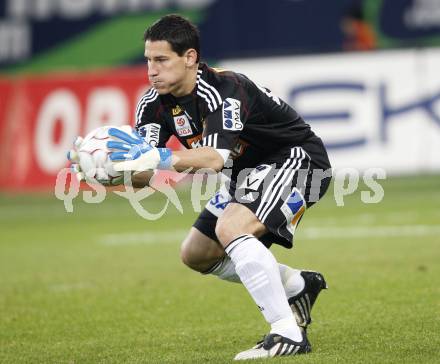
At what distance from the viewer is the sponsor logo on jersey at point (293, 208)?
21.2 feet

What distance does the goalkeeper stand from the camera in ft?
19.9

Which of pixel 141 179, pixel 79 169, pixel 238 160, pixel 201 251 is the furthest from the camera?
pixel 201 251

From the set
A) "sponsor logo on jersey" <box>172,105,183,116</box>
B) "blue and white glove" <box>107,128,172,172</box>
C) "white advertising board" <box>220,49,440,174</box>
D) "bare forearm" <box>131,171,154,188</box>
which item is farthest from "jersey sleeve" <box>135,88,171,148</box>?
"white advertising board" <box>220,49,440,174</box>

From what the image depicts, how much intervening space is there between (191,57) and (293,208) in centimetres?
113

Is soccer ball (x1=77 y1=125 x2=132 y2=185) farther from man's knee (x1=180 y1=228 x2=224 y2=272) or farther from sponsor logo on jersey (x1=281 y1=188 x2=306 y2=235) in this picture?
man's knee (x1=180 y1=228 x2=224 y2=272)

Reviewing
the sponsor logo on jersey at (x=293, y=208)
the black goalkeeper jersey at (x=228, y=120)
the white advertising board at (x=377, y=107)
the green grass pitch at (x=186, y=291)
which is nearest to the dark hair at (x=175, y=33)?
the black goalkeeper jersey at (x=228, y=120)

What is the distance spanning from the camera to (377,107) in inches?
646

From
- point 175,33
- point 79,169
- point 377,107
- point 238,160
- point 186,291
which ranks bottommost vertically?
point 186,291

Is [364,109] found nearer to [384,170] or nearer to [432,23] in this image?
[384,170]

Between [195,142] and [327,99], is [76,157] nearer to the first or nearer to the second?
[195,142]

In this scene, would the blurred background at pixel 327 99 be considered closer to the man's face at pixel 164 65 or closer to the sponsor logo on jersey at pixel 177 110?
the sponsor logo on jersey at pixel 177 110

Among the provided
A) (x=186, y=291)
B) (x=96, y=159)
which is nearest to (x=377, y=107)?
(x=186, y=291)

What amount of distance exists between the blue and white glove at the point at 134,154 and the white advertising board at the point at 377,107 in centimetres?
1065

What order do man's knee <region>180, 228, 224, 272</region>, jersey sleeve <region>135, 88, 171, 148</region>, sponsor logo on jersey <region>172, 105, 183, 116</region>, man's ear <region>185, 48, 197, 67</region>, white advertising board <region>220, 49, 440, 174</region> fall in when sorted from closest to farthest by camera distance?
man's ear <region>185, 48, 197, 67</region>, sponsor logo on jersey <region>172, 105, 183, 116</region>, jersey sleeve <region>135, 88, 171, 148</region>, man's knee <region>180, 228, 224, 272</region>, white advertising board <region>220, 49, 440, 174</region>
